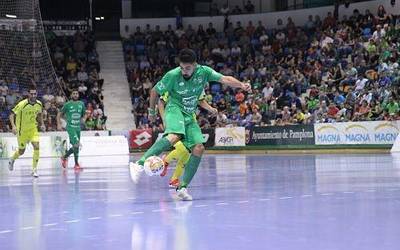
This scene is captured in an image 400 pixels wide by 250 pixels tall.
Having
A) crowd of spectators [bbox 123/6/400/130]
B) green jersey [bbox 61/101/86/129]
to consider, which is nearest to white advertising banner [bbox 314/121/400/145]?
crowd of spectators [bbox 123/6/400/130]

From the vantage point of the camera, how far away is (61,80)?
130ft

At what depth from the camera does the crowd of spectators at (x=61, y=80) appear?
106ft

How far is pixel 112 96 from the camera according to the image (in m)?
42.4

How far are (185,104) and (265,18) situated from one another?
34610mm

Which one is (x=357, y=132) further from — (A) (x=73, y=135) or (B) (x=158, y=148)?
(B) (x=158, y=148)

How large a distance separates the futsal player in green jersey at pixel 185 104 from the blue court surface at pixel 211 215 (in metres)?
0.61

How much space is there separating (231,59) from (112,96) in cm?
722

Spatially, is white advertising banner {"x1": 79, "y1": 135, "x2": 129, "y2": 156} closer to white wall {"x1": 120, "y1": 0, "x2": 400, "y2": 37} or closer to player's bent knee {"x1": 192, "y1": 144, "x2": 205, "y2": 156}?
white wall {"x1": 120, "y1": 0, "x2": 400, "y2": 37}

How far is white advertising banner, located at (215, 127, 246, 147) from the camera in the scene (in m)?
33.1

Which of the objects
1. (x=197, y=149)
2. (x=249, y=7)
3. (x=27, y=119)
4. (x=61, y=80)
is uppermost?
(x=249, y=7)

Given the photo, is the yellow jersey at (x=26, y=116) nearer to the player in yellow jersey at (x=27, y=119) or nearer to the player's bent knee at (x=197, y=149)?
the player in yellow jersey at (x=27, y=119)

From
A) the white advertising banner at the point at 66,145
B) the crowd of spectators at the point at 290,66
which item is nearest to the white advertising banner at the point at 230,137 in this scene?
the crowd of spectators at the point at 290,66

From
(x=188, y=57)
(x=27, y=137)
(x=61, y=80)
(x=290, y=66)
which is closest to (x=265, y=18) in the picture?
(x=290, y=66)

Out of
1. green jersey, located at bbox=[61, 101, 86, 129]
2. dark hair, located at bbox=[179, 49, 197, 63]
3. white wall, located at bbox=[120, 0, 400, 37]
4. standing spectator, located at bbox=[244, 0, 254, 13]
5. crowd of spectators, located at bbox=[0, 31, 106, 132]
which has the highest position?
standing spectator, located at bbox=[244, 0, 254, 13]
